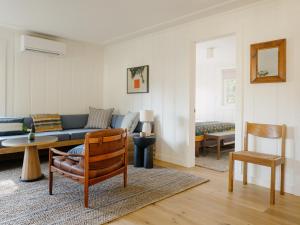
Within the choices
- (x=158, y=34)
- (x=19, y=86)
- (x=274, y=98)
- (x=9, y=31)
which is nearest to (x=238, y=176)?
(x=274, y=98)

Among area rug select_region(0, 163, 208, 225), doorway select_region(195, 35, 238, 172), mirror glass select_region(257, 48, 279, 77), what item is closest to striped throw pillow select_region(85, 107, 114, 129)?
area rug select_region(0, 163, 208, 225)

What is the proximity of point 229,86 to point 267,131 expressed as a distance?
160 inches

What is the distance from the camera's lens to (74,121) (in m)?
4.95

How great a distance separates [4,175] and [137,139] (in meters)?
2.01

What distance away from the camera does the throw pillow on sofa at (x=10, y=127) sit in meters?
3.79

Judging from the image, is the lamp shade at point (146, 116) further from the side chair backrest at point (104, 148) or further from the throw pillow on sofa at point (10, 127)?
the throw pillow on sofa at point (10, 127)

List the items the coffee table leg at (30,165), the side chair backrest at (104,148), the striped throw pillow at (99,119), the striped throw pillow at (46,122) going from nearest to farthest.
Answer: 1. the side chair backrest at (104,148)
2. the coffee table leg at (30,165)
3. the striped throw pillow at (46,122)
4. the striped throw pillow at (99,119)

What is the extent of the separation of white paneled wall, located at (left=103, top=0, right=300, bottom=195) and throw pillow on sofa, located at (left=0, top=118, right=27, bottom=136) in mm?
2066

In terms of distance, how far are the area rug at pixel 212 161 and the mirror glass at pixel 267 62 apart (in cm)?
166

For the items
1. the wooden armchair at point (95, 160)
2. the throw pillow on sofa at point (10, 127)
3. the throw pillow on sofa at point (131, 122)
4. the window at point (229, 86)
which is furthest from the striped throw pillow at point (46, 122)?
the window at point (229, 86)

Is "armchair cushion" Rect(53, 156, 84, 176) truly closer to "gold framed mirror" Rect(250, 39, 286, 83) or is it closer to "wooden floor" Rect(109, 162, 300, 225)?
"wooden floor" Rect(109, 162, 300, 225)

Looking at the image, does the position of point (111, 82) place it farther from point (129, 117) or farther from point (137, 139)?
point (137, 139)

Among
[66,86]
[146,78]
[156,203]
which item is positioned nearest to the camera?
[156,203]

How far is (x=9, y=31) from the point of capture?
4.30 m
